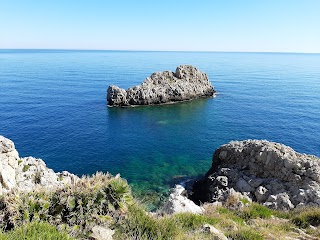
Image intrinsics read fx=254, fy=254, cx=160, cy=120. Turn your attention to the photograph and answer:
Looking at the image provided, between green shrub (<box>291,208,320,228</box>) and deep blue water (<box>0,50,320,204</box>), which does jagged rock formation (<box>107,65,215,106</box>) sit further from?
green shrub (<box>291,208,320,228</box>)

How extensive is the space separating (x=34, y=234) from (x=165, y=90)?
80.0 metres

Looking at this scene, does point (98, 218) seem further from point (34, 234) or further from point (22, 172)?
point (22, 172)

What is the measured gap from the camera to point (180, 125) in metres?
64.2

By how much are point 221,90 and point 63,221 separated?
3862 inches

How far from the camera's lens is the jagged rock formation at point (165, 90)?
81.6 meters

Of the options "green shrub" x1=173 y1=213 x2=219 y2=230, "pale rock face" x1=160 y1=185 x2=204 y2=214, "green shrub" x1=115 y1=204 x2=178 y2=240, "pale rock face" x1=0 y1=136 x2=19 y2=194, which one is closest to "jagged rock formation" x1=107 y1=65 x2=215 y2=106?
"pale rock face" x1=0 y1=136 x2=19 y2=194

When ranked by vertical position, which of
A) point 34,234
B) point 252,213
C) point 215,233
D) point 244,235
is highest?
point 34,234

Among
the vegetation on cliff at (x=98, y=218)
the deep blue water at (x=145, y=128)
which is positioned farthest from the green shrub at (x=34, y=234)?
the deep blue water at (x=145, y=128)

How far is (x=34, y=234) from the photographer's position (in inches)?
366

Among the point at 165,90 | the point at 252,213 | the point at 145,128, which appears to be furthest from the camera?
the point at 165,90

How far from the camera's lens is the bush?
457 inches

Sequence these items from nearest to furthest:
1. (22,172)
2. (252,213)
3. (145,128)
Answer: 1. (252,213)
2. (22,172)
3. (145,128)

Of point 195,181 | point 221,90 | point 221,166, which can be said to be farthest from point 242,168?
point 221,90

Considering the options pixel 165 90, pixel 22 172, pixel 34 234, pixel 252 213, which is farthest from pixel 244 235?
pixel 165 90
